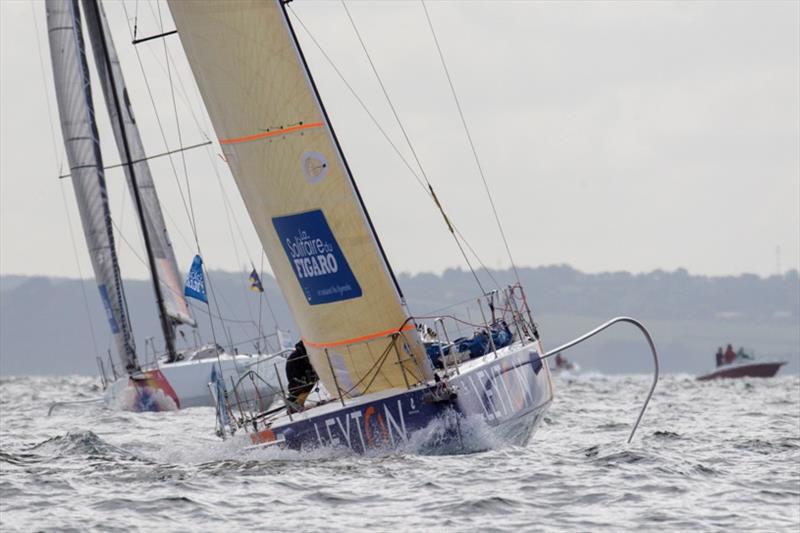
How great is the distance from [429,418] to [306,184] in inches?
79.6

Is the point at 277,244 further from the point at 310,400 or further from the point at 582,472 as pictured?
the point at 582,472

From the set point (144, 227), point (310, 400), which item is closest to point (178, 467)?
point (310, 400)

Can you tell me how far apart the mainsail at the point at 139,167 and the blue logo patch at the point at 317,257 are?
12.1m

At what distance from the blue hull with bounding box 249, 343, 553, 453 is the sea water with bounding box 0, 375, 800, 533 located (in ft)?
0.40

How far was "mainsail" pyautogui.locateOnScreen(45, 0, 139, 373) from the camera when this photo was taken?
2419 cm

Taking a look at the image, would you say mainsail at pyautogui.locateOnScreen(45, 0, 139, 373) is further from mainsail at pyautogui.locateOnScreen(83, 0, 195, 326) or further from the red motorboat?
the red motorboat

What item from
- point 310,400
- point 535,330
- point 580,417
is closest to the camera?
point 535,330

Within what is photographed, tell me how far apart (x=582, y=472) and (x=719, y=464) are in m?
1.28

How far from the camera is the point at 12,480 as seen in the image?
11258mm

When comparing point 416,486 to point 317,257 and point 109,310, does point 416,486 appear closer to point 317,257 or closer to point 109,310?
point 317,257

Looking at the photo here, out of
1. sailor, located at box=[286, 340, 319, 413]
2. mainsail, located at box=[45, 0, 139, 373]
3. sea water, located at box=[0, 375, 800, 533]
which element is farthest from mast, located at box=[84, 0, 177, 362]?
sailor, located at box=[286, 340, 319, 413]

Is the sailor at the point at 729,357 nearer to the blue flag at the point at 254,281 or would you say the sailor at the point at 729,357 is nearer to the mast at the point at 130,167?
the mast at the point at 130,167

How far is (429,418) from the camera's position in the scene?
11.2 m

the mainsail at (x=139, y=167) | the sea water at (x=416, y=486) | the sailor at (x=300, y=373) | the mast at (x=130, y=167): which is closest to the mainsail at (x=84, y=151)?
the mainsail at (x=139, y=167)
